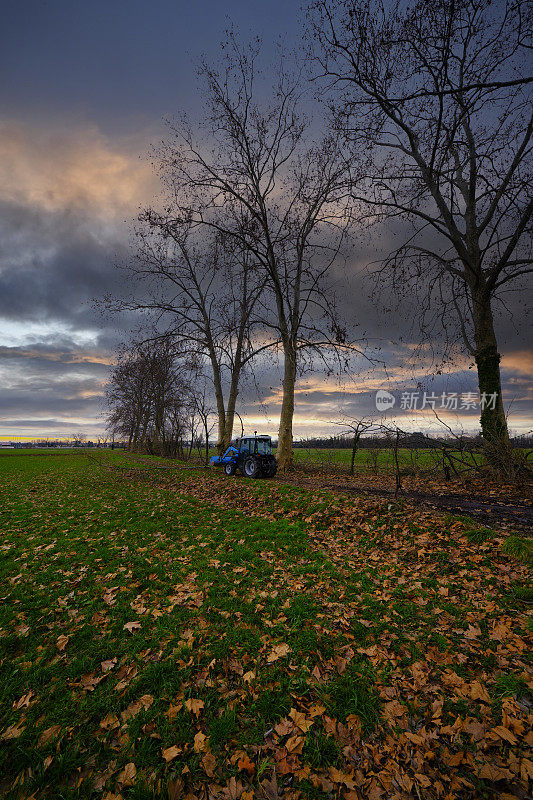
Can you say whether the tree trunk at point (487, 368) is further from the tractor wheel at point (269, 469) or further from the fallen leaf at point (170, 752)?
the fallen leaf at point (170, 752)

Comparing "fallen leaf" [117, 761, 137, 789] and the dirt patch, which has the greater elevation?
the dirt patch

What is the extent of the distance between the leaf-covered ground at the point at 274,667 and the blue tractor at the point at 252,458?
7.61m

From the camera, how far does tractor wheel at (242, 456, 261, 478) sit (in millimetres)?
15492

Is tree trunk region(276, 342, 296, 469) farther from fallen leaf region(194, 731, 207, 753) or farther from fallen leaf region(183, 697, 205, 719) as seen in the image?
fallen leaf region(194, 731, 207, 753)

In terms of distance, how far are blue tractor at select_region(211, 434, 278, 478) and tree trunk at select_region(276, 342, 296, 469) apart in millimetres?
1416

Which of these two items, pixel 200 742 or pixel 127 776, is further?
pixel 200 742

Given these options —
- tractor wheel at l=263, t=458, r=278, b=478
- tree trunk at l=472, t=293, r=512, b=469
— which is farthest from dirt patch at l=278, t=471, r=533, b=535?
tractor wheel at l=263, t=458, r=278, b=478

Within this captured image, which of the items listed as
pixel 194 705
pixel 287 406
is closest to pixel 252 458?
pixel 287 406

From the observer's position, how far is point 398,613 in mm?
4895

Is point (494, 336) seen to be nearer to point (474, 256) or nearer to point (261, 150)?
point (474, 256)

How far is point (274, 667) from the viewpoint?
12.9 ft

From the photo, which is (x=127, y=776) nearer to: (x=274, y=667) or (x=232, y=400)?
(x=274, y=667)

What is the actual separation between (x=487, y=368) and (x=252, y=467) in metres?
10.9

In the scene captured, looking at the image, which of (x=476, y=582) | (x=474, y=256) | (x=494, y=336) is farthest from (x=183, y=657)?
(x=474, y=256)
